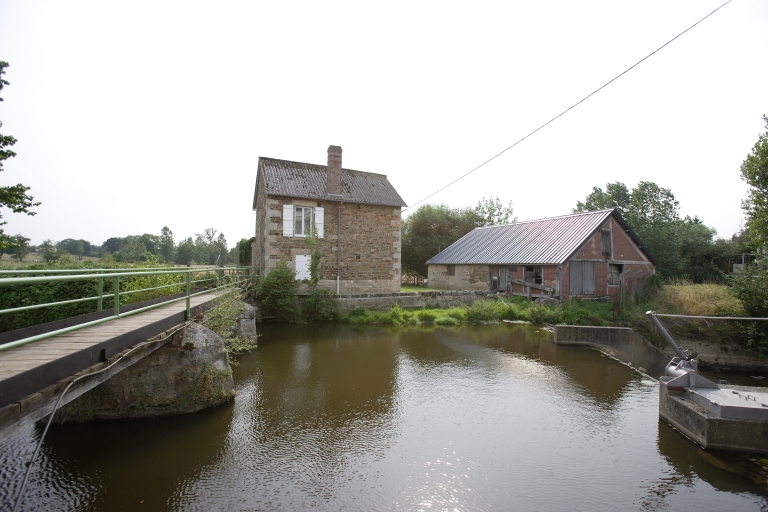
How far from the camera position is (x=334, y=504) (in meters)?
4.90

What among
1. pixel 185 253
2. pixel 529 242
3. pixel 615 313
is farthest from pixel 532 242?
pixel 185 253

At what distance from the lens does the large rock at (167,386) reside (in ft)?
22.7

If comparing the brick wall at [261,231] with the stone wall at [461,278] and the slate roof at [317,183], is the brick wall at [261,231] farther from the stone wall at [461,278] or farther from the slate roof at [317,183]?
the stone wall at [461,278]

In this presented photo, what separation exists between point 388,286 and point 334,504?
17.0 metres

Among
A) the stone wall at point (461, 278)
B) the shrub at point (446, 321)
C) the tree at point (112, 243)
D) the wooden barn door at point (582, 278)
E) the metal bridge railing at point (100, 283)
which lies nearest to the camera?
the metal bridge railing at point (100, 283)

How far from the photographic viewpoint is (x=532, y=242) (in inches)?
903

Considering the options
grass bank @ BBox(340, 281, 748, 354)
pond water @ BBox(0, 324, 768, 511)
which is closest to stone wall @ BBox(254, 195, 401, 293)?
grass bank @ BBox(340, 281, 748, 354)

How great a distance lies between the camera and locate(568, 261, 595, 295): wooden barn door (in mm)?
19797

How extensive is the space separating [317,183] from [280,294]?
647cm

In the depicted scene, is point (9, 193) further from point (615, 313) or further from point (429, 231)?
point (429, 231)

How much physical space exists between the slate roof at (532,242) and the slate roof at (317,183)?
6.56m

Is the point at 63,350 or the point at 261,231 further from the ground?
the point at 261,231

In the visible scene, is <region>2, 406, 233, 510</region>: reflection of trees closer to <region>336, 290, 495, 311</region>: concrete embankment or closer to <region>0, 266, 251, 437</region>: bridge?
<region>0, 266, 251, 437</region>: bridge

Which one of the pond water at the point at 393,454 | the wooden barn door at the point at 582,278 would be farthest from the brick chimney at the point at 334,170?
the pond water at the point at 393,454
